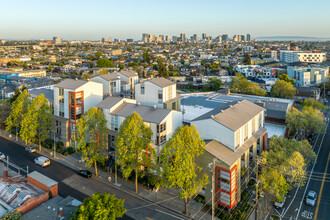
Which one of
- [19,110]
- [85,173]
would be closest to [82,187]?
[85,173]

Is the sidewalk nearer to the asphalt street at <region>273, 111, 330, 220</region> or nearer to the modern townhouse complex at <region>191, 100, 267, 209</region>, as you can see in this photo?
the modern townhouse complex at <region>191, 100, 267, 209</region>

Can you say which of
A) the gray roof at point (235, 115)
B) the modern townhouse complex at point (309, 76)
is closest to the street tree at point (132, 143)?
the gray roof at point (235, 115)

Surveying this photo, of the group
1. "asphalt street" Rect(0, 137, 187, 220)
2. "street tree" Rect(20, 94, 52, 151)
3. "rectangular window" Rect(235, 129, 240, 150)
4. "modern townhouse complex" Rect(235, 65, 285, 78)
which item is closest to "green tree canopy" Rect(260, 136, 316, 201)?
"rectangular window" Rect(235, 129, 240, 150)

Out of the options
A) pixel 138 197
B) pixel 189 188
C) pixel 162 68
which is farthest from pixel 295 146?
pixel 162 68

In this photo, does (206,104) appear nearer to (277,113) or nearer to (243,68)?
(277,113)

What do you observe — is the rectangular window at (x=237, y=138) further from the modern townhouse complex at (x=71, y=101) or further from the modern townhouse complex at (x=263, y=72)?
the modern townhouse complex at (x=263, y=72)

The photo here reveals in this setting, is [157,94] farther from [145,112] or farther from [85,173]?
[85,173]
